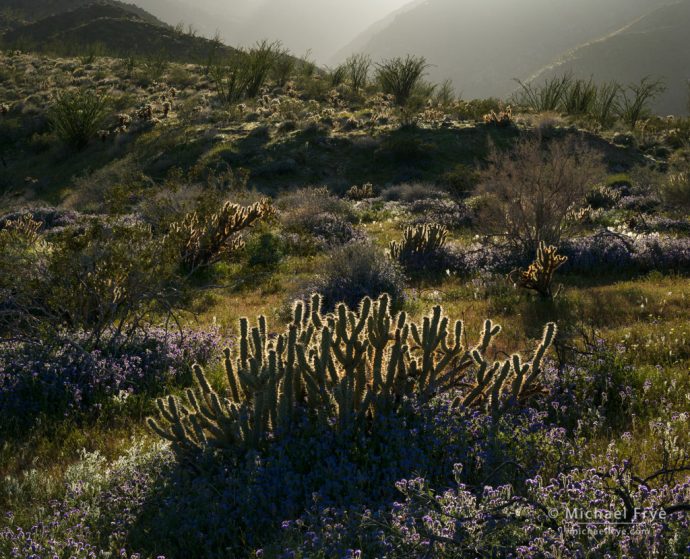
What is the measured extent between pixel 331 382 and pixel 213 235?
772 centimetres

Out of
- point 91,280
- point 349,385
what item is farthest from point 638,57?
point 349,385

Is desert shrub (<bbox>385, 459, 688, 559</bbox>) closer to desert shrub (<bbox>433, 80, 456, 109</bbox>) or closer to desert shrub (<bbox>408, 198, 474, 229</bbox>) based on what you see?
desert shrub (<bbox>408, 198, 474, 229</bbox>)

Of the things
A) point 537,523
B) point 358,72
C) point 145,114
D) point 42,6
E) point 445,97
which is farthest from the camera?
point 42,6

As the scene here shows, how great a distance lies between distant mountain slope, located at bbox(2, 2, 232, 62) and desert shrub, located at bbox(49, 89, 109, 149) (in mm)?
28367

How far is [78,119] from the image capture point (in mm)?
26859

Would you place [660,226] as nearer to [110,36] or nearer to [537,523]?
[537,523]

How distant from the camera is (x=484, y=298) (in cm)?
808

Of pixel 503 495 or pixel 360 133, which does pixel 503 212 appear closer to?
pixel 503 495

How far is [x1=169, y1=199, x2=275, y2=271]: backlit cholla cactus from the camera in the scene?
10.3 meters

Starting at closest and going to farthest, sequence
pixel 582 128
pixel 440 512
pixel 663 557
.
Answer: pixel 663 557 < pixel 440 512 < pixel 582 128

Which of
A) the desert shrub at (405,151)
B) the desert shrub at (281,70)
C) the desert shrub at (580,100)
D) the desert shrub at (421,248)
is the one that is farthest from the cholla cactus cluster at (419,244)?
the desert shrub at (281,70)

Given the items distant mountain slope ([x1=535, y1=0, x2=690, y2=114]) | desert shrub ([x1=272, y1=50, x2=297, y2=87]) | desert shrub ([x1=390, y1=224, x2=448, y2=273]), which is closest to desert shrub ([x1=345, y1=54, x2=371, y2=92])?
desert shrub ([x1=272, y1=50, x2=297, y2=87])

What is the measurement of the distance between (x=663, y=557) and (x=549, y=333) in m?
2.22

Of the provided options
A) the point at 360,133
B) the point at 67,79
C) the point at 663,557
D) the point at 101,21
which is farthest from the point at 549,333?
the point at 101,21
